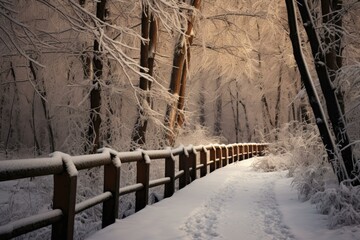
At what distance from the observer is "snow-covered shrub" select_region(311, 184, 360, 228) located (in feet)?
18.1

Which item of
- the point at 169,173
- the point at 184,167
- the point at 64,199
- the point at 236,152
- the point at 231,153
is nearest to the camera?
the point at 64,199

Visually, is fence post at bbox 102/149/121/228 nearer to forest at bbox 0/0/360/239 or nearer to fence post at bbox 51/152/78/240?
forest at bbox 0/0/360/239

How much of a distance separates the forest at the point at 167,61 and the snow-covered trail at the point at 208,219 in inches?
52.0

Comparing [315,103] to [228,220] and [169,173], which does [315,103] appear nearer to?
[228,220]

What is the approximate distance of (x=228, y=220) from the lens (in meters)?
6.20

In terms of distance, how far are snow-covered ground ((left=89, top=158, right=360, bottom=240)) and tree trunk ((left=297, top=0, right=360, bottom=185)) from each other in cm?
106

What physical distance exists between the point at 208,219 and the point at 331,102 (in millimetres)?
2936

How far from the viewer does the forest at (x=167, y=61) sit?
257 inches

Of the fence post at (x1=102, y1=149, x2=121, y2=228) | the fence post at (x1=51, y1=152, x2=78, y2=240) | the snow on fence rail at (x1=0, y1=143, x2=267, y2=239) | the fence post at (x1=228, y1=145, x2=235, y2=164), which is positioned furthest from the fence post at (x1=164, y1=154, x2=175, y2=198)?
the fence post at (x1=228, y1=145, x2=235, y2=164)

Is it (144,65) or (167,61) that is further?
(167,61)

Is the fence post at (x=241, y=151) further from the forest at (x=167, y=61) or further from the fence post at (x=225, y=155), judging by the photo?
the forest at (x=167, y=61)

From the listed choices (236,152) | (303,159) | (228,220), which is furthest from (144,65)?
(236,152)

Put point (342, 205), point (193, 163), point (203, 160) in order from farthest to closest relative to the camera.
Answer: point (203, 160)
point (193, 163)
point (342, 205)

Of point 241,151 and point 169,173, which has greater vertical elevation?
point 241,151
